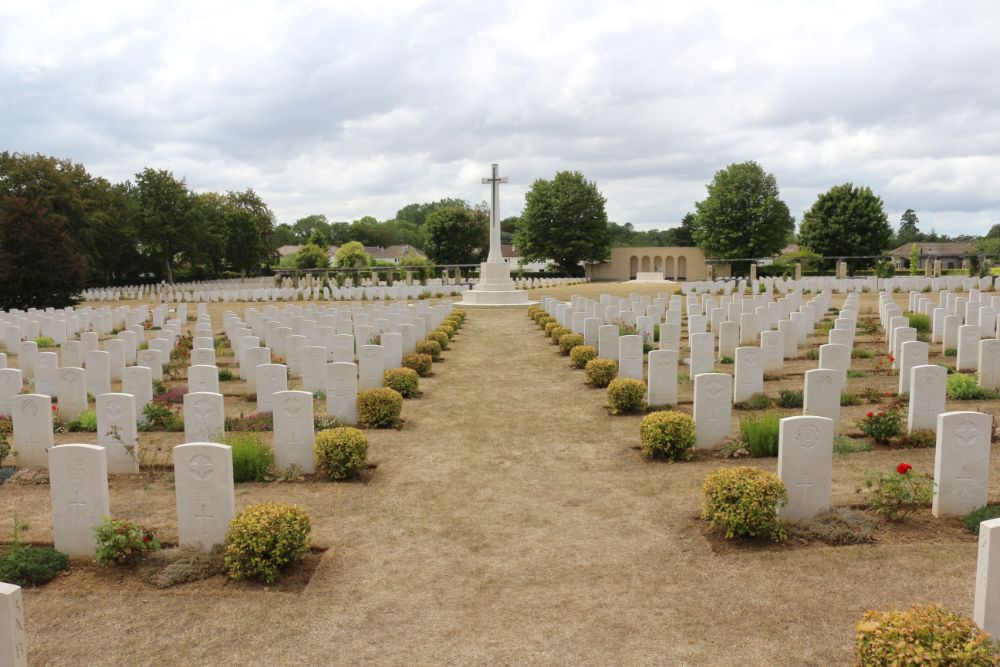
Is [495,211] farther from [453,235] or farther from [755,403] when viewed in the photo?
[453,235]

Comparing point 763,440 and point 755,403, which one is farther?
point 755,403

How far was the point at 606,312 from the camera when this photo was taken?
23484mm

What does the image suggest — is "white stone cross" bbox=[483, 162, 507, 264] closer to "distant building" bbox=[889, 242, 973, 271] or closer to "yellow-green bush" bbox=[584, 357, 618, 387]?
"yellow-green bush" bbox=[584, 357, 618, 387]

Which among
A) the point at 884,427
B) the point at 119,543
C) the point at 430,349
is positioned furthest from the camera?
the point at 430,349

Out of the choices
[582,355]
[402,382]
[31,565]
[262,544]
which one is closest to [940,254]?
[582,355]

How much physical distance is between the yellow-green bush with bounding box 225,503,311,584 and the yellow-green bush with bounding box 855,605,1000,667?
4161 mm

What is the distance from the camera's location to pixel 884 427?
31.1ft

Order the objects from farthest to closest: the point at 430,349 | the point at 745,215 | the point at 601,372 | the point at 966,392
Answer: the point at 745,215
the point at 430,349
the point at 601,372
the point at 966,392

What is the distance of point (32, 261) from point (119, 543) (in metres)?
36.6

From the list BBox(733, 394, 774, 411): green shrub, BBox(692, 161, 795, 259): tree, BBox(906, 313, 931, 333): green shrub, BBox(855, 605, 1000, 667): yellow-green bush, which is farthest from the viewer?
BBox(692, 161, 795, 259): tree

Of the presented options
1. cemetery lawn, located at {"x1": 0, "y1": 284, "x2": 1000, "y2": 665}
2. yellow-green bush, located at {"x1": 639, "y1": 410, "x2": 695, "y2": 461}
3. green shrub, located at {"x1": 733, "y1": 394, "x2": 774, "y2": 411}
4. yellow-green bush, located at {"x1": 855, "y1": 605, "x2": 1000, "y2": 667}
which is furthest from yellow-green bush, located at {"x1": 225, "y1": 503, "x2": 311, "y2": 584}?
green shrub, located at {"x1": 733, "y1": 394, "x2": 774, "y2": 411}

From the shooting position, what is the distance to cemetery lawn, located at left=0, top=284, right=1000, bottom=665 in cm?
486

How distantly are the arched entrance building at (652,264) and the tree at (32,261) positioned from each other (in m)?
45.7

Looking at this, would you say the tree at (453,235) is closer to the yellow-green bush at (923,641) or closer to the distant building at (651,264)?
the distant building at (651,264)
